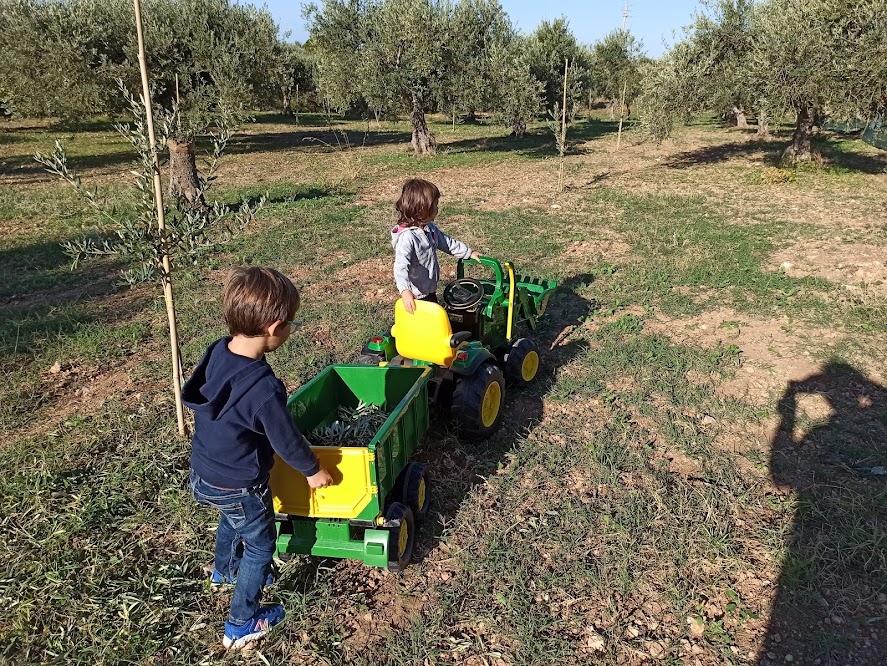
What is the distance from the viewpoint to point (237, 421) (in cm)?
253

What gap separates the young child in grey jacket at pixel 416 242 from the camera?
426 centimetres

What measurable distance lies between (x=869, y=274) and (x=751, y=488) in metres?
5.51

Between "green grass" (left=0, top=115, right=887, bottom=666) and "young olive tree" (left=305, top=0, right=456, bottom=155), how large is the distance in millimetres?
14815

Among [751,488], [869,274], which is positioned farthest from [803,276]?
[751,488]

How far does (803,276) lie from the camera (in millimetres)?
7902

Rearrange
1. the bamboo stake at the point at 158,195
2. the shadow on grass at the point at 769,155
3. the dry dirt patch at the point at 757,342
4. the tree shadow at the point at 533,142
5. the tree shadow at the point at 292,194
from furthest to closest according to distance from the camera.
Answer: the tree shadow at the point at 533,142 < the shadow on grass at the point at 769,155 < the tree shadow at the point at 292,194 < the dry dirt patch at the point at 757,342 < the bamboo stake at the point at 158,195

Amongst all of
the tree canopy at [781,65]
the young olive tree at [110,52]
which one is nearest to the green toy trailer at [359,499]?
the tree canopy at [781,65]

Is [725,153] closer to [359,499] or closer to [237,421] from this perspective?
[359,499]

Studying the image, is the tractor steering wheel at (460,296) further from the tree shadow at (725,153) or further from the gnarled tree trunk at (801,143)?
the gnarled tree trunk at (801,143)

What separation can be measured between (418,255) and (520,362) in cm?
143

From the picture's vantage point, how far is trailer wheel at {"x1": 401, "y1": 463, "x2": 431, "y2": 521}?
3.52 metres

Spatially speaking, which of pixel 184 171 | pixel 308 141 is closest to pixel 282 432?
pixel 184 171

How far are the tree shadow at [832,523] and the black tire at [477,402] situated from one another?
2.10 metres

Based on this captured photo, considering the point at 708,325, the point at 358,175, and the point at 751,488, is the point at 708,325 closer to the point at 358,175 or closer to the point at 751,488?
the point at 751,488
